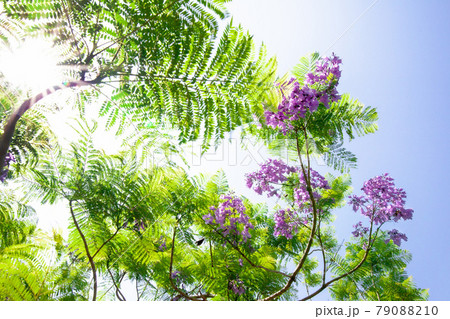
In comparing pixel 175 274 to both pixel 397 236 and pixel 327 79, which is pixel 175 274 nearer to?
pixel 327 79

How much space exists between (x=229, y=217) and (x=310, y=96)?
139cm

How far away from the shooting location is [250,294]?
2.84m

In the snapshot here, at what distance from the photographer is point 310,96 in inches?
82.3

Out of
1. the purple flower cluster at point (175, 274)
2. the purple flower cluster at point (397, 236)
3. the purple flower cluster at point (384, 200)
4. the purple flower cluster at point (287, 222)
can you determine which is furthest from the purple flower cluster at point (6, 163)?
the purple flower cluster at point (397, 236)

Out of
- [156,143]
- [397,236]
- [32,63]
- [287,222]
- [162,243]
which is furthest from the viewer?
[397,236]

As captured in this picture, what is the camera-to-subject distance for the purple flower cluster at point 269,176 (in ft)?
9.69

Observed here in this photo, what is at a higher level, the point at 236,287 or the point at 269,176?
the point at 269,176

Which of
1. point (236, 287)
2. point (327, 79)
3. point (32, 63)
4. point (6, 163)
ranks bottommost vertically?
point (236, 287)

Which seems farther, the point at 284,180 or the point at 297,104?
the point at 284,180

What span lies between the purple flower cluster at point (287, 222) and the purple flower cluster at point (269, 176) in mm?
458

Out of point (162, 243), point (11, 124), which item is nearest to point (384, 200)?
point (162, 243)

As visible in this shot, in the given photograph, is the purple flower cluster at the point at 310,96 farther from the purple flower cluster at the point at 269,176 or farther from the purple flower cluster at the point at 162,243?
the purple flower cluster at the point at 162,243
